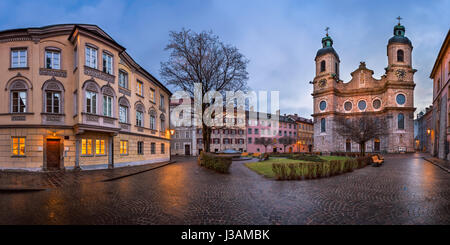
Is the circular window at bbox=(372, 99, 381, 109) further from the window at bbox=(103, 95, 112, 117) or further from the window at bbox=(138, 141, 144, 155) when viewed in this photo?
the window at bbox=(103, 95, 112, 117)

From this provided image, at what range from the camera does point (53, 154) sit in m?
15.0

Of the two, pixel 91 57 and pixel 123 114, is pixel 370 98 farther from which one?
pixel 91 57

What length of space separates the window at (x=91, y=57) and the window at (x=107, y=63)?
81cm

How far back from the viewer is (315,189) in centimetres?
888

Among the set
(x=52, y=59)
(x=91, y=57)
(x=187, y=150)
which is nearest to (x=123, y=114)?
(x=91, y=57)

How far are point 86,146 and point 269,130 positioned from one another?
53.6m

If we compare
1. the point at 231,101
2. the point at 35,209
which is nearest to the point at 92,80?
the point at 35,209

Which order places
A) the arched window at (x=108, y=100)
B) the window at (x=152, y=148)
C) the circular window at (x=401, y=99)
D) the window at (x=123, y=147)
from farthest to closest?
1. the circular window at (x=401, y=99)
2. the window at (x=152, y=148)
3. the window at (x=123, y=147)
4. the arched window at (x=108, y=100)

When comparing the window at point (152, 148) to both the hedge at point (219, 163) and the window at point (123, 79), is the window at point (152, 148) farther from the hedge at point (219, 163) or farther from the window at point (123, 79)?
the hedge at point (219, 163)

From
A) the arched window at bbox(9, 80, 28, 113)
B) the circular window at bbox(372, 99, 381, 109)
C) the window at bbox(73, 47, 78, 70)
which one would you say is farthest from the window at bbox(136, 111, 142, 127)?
the circular window at bbox(372, 99, 381, 109)

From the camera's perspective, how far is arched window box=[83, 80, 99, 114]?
600 inches

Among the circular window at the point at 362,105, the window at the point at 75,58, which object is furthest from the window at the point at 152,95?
the circular window at the point at 362,105

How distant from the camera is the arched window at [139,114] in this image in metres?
21.8
